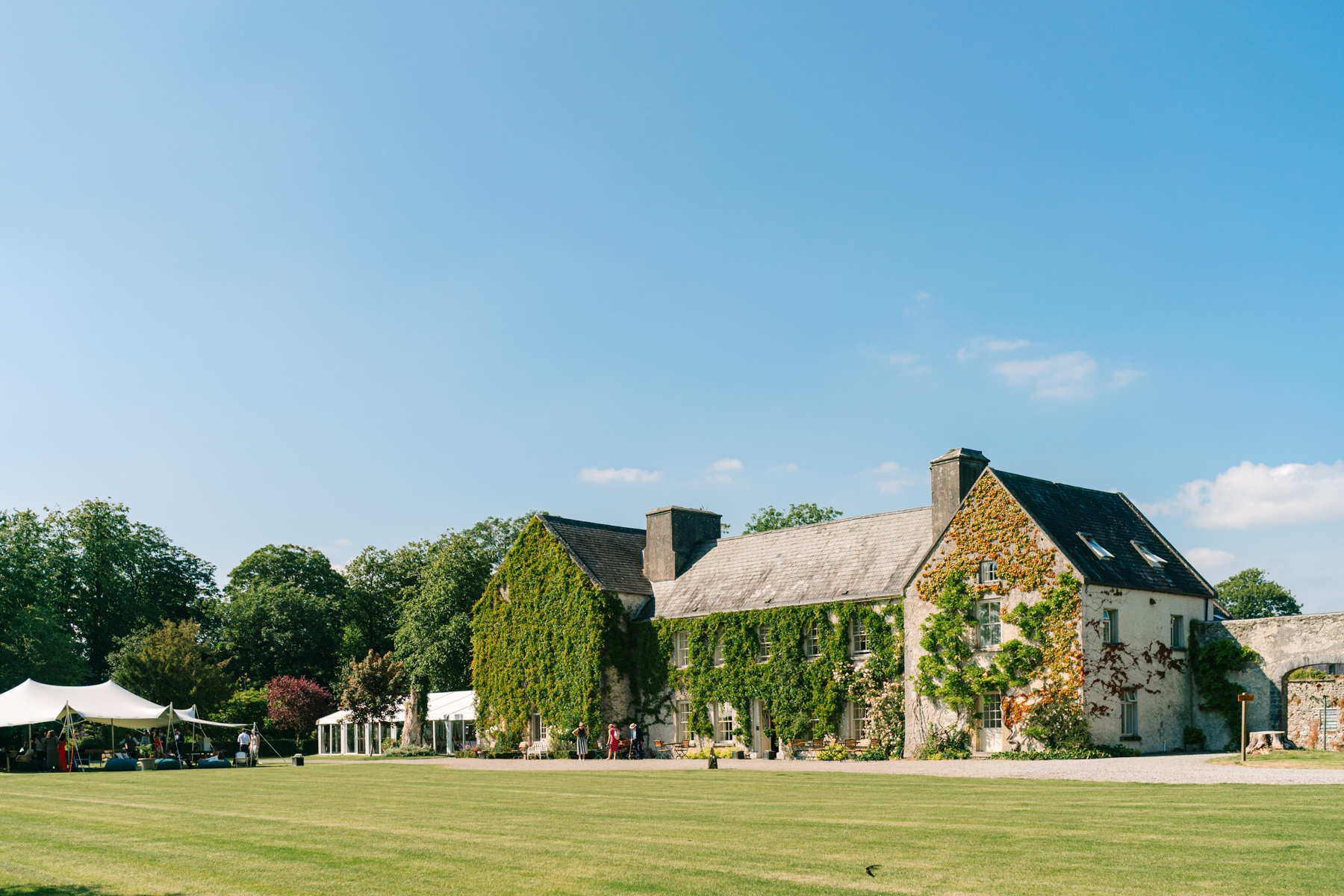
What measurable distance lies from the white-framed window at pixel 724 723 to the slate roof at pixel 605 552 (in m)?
6.57

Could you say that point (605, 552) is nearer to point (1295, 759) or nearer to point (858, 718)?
point (858, 718)

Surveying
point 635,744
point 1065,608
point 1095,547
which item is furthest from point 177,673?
point 1095,547

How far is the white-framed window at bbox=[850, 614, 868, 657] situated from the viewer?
37.0 metres

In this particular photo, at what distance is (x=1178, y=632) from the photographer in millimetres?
34844

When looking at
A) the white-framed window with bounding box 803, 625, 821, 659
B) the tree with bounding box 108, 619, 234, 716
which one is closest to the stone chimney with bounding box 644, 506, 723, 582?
the white-framed window with bounding box 803, 625, 821, 659

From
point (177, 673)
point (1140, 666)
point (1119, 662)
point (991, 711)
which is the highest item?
point (1119, 662)

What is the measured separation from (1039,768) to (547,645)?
23183 mm

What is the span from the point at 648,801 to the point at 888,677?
64.5 feet

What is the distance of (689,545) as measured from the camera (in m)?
46.8

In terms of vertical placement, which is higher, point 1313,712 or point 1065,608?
point 1065,608

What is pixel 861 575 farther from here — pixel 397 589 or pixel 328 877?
pixel 397 589

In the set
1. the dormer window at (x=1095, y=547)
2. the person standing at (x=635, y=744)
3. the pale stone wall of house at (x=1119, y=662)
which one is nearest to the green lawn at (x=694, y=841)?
the pale stone wall of house at (x=1119, y=662)

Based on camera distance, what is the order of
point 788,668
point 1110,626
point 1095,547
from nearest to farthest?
1. point 1110,626
2. point 1095,547
3. point 788,668

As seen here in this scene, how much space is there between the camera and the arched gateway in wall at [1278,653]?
3175cm
